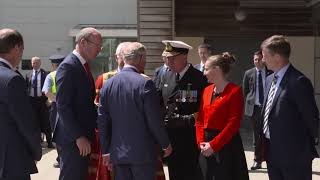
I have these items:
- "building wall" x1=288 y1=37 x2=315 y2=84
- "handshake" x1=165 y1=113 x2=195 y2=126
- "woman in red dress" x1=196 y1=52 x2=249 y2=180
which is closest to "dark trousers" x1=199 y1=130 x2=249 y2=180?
"woman in red dress" x1=196 y1=52 x2=249 y2=180

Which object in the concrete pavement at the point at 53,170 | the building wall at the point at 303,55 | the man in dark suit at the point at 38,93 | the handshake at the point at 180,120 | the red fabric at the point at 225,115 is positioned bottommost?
the concrete pavement at the point at 53,170

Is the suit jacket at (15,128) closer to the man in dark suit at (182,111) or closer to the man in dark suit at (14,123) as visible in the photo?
the man in dark suit at (14,123)

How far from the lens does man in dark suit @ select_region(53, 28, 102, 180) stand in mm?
5117

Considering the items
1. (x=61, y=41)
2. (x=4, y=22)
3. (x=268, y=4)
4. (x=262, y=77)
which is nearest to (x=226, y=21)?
(x=268, y=4)

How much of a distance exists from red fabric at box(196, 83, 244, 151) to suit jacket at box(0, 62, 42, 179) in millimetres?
1539

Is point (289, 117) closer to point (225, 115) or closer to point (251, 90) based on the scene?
point (225, 115)

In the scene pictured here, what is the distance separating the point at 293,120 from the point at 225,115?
73 centimetres

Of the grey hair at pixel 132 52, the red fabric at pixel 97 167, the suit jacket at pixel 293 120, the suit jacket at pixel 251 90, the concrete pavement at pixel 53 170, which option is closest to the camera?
the suit jacket at pixel 293 120

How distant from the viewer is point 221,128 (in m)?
5.23

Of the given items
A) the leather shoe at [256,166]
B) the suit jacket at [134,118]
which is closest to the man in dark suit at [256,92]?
the leather shoe at [256,166]

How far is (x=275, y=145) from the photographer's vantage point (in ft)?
15.6

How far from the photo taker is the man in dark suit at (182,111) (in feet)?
18.7

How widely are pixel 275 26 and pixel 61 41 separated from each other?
22.7ft

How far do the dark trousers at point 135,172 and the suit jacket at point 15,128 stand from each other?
710mm
